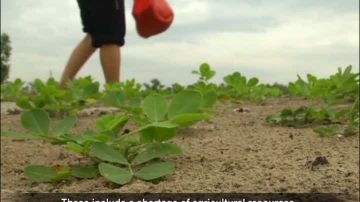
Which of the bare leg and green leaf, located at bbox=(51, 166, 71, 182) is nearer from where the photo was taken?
green leaf, located at bbox=(51, 166, 71, 182)

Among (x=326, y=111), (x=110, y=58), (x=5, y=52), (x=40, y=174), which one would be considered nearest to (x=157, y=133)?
(x=40, y=174)

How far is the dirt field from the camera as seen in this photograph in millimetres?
1205

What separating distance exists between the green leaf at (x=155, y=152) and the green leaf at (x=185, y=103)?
0.09 m

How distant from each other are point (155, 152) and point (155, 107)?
0.12 metres

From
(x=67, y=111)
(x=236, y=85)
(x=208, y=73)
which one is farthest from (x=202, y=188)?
(x=236, y=85)

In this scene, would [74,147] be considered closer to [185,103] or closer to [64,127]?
[64,127]

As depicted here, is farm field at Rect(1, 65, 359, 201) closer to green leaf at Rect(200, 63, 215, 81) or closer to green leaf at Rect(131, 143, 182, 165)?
green leaf at Rect(131, 143, 182, 165)

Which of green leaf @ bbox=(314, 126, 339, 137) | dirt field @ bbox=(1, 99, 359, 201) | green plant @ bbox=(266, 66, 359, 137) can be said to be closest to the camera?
dirt field @ bbox=(1, 99, 359, 201)

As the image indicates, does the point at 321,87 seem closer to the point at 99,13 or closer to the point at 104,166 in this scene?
the point at 104,166

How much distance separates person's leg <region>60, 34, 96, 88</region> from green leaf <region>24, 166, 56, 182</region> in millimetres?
2509

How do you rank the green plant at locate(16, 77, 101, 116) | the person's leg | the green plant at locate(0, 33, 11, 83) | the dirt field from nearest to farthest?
1. the dirt field
2. the green plant at locate(16, 77, 101, 116)
3. the person's leg
4. the green plant at locate(0, 33, 11, 83)

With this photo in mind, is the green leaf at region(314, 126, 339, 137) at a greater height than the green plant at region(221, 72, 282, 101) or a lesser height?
lesser

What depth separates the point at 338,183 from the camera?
1214 millimetres

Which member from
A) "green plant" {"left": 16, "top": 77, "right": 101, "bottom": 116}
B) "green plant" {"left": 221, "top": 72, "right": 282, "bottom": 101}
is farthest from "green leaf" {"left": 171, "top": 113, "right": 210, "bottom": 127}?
"green plant" {"left": 221, "top": 72, "right": 282, "bottom": 101}
